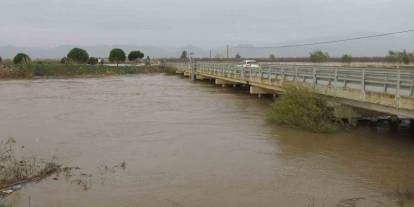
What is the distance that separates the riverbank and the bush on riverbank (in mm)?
50478

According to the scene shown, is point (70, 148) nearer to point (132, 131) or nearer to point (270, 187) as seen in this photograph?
point (132, 131)

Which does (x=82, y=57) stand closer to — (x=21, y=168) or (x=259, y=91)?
(x=259, y=91)

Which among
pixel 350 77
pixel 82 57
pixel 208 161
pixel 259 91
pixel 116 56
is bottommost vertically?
pixel 208 161

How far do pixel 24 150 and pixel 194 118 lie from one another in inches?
354

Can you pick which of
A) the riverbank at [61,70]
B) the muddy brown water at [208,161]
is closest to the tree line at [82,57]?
the riverbank at [61,70]

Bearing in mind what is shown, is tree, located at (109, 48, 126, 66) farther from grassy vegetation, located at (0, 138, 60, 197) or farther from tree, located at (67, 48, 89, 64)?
grassy vegetation, located at (0, 138, 60, 197)

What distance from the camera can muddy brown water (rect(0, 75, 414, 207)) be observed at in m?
10.8

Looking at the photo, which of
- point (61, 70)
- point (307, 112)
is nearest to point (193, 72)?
point (61, 70)

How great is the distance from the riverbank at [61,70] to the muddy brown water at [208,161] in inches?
1675

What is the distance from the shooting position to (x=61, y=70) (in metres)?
69.8

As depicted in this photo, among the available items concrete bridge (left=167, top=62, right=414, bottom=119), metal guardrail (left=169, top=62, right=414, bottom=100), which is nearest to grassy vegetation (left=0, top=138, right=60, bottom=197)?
concrete bridge (left=167, top=62, right=414, bottom=119)

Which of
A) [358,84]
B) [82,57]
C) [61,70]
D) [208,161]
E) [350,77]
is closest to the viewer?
[208,161]

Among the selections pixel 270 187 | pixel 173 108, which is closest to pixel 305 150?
pixel 270 187

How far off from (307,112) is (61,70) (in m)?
56.2
